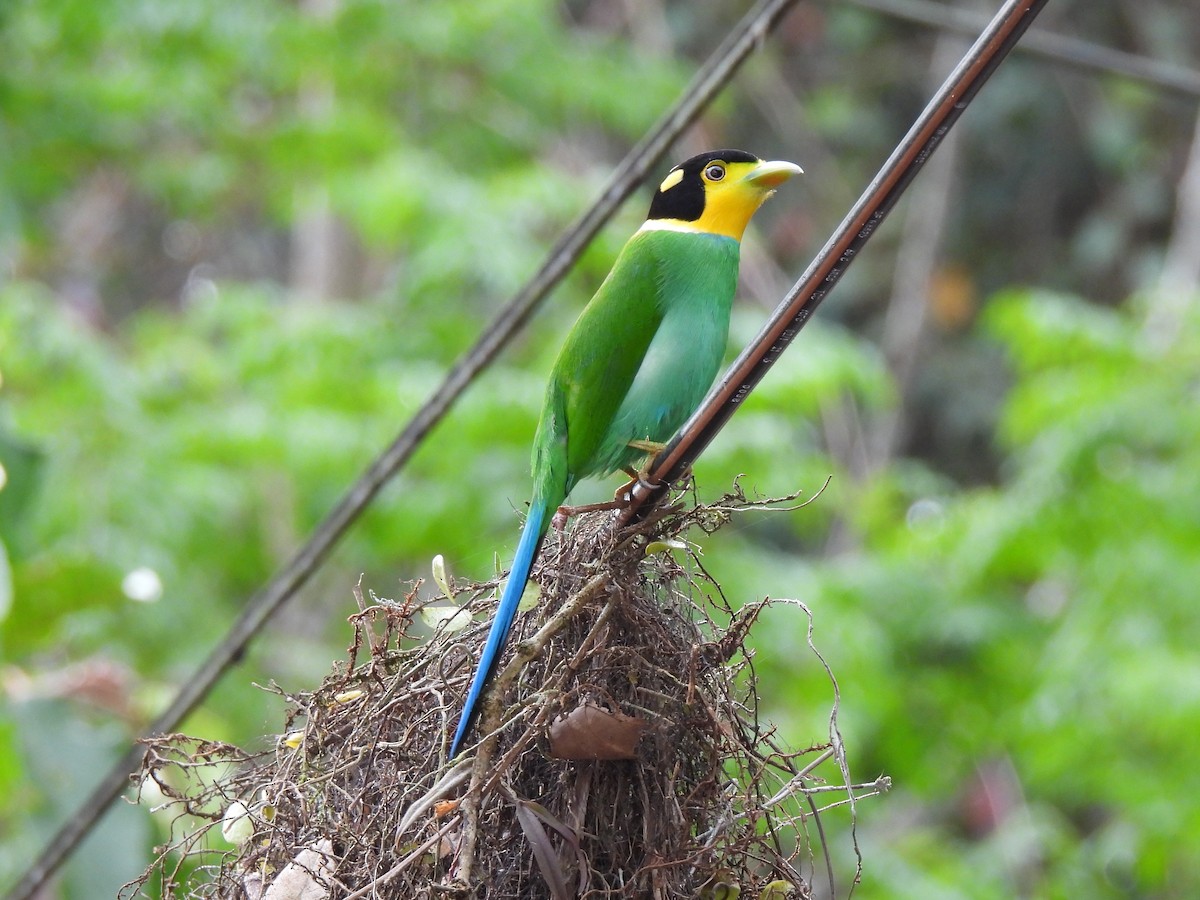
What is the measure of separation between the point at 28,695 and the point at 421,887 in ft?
5.88

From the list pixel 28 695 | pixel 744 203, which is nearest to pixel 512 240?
pixel 28 695

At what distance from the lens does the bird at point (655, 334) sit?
2.04 meters

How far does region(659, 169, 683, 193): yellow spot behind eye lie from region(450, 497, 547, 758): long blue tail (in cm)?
65

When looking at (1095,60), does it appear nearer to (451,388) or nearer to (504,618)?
(451,388)

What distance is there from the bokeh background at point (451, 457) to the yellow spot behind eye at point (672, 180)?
0.92 meters

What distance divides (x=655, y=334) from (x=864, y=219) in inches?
25.8

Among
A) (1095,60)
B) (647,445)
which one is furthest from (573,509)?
(1095,60)

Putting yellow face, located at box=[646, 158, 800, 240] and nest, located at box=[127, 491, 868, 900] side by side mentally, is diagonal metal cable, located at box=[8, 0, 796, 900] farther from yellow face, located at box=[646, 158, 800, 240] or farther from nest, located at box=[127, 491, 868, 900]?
nest, located at box=[127, 491, 868, 900]

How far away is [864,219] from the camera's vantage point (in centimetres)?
150

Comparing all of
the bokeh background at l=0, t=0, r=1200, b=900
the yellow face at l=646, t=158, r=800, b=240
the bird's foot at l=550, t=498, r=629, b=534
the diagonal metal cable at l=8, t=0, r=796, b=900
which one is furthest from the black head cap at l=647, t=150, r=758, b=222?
the bokeh background at l=0, t=0, r=1200, b=900

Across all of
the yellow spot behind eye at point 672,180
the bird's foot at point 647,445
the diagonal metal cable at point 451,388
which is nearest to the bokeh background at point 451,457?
the diagonal metal cable at point 451,388

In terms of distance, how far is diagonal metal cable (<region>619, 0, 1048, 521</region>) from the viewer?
4.83 feet

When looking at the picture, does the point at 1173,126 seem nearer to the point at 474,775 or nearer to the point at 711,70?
the point at 711,70

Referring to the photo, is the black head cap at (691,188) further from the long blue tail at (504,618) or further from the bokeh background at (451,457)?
the bokeh background at (451,457)
